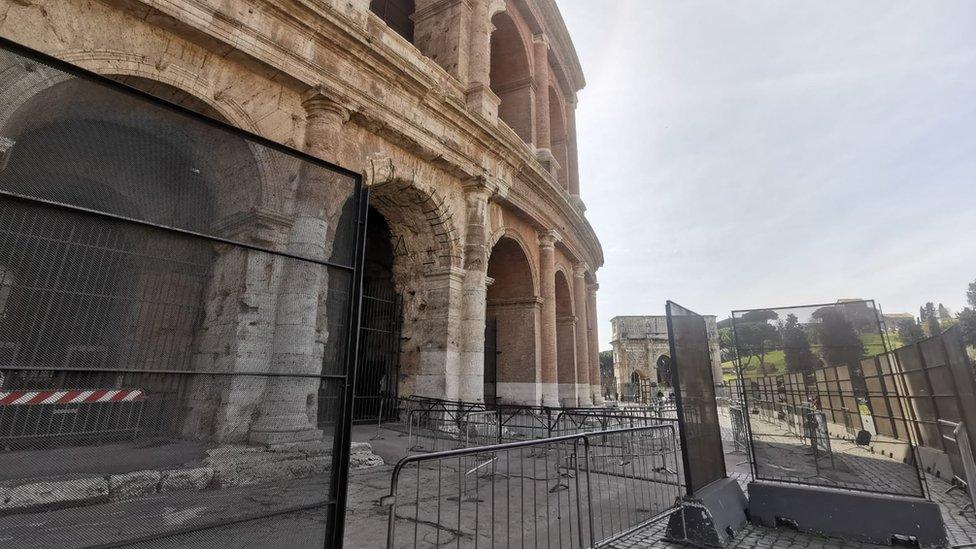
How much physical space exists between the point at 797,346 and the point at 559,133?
14132 mm

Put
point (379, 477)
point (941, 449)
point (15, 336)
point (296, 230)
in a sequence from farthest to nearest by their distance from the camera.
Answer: point (941, 449)
point (296, 230)
point (379, 477)
point (15, 336)

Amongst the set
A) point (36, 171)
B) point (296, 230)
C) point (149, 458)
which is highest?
point (296, 230)

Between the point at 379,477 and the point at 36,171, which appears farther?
the point at 379,477

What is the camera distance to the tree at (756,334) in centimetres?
530

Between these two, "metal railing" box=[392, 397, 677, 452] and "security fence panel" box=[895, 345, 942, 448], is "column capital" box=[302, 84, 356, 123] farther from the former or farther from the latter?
"security fence panel" box=[895, 345, 942, 448]

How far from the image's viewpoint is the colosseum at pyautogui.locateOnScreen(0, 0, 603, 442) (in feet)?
9.09

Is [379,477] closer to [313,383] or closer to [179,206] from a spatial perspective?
[313,383]

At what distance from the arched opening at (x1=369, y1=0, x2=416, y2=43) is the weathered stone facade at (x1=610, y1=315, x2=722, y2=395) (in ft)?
96.7

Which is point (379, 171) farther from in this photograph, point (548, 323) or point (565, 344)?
point (565, 344)

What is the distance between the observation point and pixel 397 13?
1333 centimetres

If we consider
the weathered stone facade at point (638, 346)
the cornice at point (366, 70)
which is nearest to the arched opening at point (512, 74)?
the cornice at point (366, 70)

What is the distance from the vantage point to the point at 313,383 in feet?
8.80

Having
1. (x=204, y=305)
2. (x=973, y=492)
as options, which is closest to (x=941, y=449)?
(x=973, y=492)

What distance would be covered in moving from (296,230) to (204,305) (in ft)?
12.9
